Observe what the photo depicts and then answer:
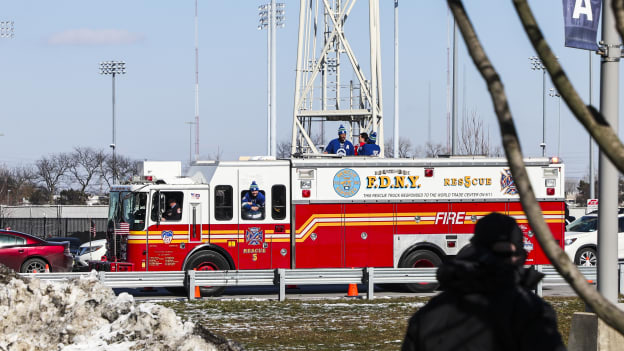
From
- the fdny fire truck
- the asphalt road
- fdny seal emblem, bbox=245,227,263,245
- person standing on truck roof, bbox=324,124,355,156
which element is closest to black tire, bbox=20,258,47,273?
the asphalt road

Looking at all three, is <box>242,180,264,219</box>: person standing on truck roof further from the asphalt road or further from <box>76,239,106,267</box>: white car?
<box>76,239,106,267</box>: white car

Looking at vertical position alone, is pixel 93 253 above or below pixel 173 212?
below

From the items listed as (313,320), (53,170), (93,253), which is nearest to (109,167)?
(53,170)

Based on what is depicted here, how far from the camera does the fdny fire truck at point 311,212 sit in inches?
747

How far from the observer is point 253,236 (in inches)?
756

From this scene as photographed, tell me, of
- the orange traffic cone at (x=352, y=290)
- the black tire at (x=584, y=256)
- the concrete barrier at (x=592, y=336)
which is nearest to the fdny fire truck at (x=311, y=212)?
the orange traffic cone at (x=352, y=290)

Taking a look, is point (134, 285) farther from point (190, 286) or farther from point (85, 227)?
point (85, 227)

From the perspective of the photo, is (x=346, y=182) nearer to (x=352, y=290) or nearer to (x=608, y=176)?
(x=352, y=290)

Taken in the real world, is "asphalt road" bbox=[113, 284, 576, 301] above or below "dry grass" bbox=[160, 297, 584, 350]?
below

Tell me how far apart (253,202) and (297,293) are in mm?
2418

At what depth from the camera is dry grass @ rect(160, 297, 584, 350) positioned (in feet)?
39.8

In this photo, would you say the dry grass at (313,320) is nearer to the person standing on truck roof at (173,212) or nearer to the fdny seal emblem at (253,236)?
the fdny seal emblem at (253,236)

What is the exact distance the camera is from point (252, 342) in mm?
12133

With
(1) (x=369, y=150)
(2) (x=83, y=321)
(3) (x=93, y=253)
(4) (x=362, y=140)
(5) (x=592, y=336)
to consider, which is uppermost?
(4) (x=362, y=140)
